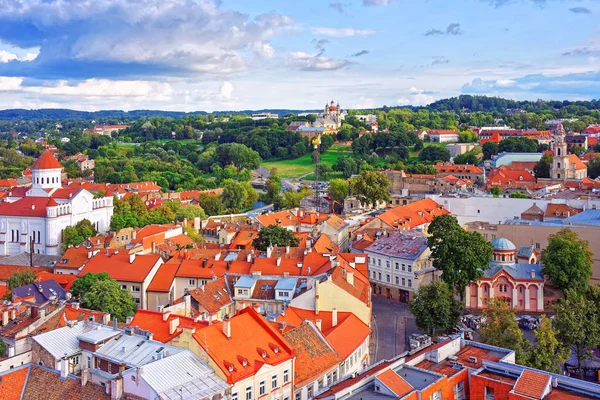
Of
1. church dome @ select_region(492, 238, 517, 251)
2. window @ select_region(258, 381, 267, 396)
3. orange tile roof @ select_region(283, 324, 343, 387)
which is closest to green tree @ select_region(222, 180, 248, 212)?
church dome @ select_region(492, 238, 517, 251)

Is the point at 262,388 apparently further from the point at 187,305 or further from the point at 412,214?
the point at 412,214

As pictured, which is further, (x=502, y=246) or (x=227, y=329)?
(x=502, y=246)

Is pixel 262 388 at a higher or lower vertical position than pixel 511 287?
higher

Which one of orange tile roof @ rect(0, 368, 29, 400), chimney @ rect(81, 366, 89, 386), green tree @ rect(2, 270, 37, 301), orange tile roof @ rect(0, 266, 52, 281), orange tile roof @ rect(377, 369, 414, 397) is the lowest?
orange tile roof @ rect(0, 266, 52, 281)

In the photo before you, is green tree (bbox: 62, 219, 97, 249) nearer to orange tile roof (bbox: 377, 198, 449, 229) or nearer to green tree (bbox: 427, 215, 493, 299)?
orange tile roof (bbox: 377, 198, 449, 229)

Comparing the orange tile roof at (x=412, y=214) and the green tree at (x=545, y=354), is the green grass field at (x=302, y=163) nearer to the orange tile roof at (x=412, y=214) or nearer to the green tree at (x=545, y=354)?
the orange tile roof at (x=412, y=214)

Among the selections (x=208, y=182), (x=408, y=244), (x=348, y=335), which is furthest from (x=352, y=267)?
(x=208, y=182)

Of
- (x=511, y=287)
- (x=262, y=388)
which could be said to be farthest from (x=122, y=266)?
(x=511, y=287)

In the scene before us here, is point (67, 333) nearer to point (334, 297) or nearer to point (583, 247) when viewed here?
point (334, 297)
